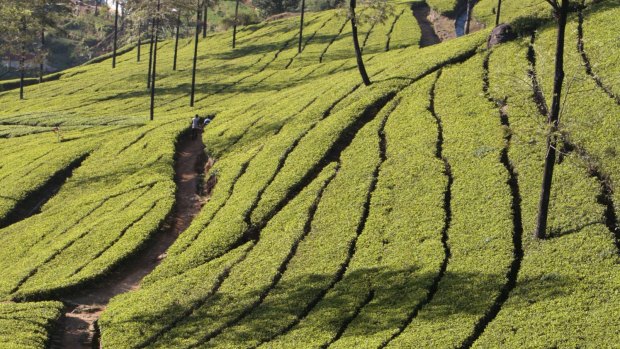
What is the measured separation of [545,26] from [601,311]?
2552cm

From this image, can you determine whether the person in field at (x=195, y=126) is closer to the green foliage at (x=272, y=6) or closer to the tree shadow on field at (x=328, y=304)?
the tree shadow on field at (x=328, y=304)

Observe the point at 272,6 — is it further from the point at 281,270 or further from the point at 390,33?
the point at 281,270

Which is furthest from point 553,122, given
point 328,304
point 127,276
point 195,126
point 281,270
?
point 195,126

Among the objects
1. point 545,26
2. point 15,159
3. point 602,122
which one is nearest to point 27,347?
point 602,122

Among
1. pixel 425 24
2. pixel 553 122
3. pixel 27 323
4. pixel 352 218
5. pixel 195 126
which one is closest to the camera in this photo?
pixel 553 122

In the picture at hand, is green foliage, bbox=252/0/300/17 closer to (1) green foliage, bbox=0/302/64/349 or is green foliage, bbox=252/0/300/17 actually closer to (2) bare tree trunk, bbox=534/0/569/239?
(1) green foliage, bbox=0/302/64/349

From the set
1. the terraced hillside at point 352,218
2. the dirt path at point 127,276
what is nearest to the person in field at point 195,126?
the terraced hillside at point 352,218

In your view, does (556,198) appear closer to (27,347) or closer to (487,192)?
(487,192)

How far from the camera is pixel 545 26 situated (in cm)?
3884

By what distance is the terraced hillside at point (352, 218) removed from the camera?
19.8 meters

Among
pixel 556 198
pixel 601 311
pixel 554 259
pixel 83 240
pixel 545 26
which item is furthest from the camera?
pixel 545 26

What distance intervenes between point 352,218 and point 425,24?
57284mm

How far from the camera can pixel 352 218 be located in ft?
87.2

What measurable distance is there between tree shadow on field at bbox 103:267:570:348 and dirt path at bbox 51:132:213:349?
1.83m
